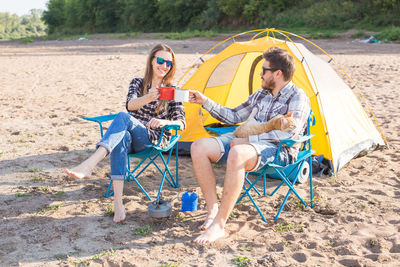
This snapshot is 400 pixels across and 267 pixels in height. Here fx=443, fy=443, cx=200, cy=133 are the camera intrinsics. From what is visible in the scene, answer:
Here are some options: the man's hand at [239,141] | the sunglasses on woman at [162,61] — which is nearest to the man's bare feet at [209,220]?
the man's hand at [239,141]

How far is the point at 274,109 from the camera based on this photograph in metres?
3.45

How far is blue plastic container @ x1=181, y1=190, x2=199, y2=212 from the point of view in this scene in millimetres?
3432

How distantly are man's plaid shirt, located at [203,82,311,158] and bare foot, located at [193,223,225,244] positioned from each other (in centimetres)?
70

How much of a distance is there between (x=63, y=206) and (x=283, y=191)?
6.26ft

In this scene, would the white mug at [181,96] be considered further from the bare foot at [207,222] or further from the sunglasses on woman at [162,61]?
the bare foot at [207,222]

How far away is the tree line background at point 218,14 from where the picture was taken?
2162cm

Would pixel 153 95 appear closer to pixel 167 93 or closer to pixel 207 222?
pixel 167 93

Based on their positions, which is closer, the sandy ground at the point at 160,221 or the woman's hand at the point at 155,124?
the sandy ground at the point at 160,221

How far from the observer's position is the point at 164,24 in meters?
36.4

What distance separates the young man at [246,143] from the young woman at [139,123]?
0.37 meters

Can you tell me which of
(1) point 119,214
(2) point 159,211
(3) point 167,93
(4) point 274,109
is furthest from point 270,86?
(1) point 119,214

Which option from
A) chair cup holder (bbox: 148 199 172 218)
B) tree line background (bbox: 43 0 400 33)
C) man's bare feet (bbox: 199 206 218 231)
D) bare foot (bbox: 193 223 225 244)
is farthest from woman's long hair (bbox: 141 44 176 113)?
tree line background (bbox: 43 0 400 33)

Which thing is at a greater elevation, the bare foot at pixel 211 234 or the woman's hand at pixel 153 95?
the woman's hand at pixel 153 95

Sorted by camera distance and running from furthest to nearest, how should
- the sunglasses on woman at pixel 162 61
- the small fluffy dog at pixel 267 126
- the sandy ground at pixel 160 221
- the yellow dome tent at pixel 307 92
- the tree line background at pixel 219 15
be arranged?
the tree line background at pixel 219 15, the yellow dome tent at pixel 307 92, the sunglasses on woman at pixel 162 61, the small fluffy dog at pixel 267 126, the sandy ground at pixel 160 221
